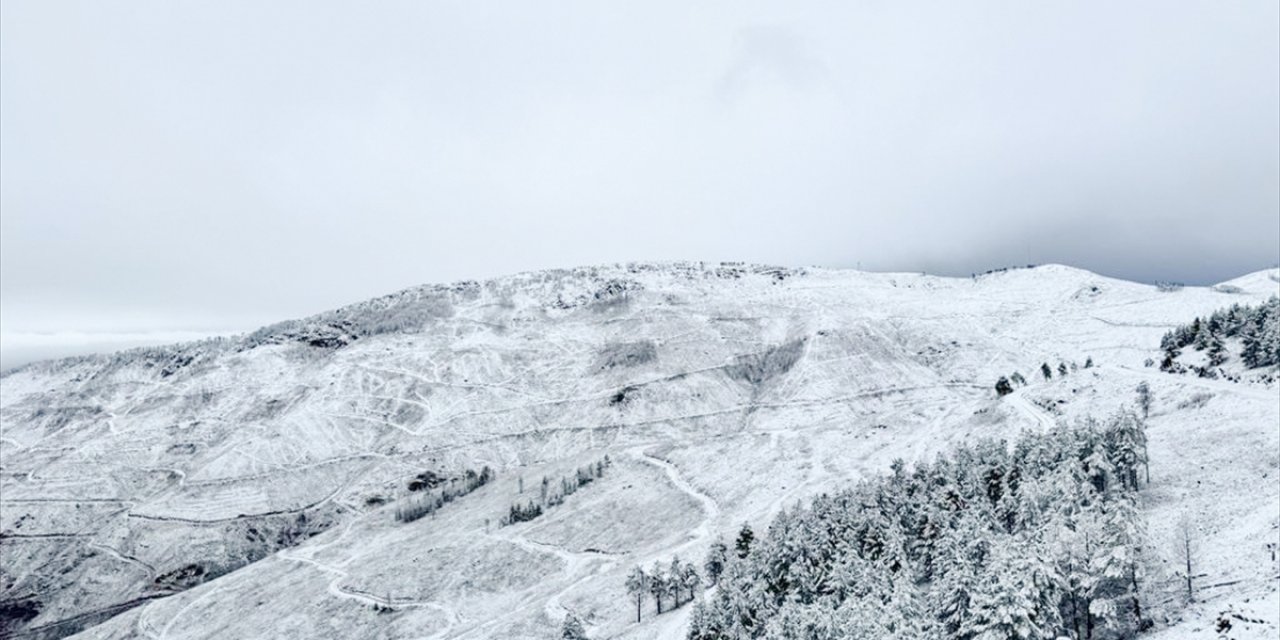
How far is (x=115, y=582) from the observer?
639 ft

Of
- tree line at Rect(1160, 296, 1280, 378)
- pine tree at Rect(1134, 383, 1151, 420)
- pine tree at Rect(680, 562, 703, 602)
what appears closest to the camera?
pine tree at Rect(680, 562, 703, 602)

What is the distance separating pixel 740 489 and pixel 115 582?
175955mm

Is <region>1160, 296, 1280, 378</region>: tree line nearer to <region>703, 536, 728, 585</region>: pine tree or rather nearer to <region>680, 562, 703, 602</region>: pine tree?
<region>703, 536, 728, 585</region>: pine tree

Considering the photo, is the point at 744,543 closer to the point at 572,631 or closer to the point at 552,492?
the point at 572,631

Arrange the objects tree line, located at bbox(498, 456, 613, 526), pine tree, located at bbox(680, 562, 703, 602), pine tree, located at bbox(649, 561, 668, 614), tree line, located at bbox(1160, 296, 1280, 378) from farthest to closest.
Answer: tree line, located at bbox(498, 456, 613, 526) → tree line, located at bbox(1160, 296, 1280, 378) → pine tree, located at bbox(680, 562, 703, 602) → pine tree, located at bbox(649, 561, 668, 614)

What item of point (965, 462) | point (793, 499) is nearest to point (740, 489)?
point (793, 499)

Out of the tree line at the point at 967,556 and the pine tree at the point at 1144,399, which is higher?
the pine tree at the point at 1144,399

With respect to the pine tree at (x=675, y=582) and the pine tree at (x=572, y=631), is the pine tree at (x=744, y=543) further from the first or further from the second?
the pine tree at (x=572, y=631)

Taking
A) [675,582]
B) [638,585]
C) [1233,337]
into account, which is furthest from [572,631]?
[1233,337]

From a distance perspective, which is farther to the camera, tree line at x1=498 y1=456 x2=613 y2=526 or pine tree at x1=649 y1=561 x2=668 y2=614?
tree line at x1=498 y1=456 x2=613 y2=526

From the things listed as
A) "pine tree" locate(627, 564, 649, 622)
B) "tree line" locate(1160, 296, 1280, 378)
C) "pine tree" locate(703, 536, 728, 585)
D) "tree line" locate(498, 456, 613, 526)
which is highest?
"tree line" locate(1160, 296, 1280, 378)

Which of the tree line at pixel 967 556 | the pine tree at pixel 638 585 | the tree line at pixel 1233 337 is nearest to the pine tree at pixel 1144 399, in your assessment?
the tree line at pixel 1233 337

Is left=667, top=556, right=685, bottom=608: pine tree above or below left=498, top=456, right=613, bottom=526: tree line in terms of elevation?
above

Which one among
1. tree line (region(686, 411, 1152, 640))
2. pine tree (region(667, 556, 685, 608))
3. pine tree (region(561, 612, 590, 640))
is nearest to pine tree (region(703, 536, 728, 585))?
tree line (region(686, 411, 1152, 640))
